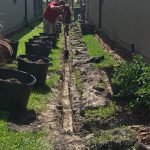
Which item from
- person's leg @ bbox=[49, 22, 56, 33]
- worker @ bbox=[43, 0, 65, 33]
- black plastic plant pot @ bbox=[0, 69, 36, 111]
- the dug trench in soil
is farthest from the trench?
person's leg @ bbox=[49, 22, 56, 33]

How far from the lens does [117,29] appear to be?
1795 centimetres

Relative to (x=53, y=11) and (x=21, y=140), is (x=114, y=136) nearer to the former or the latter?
(x=21, y=140)

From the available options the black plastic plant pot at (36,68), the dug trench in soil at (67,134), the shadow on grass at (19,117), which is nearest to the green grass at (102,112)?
the dug trench in soil at (67,134)

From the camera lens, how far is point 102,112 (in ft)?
25.7

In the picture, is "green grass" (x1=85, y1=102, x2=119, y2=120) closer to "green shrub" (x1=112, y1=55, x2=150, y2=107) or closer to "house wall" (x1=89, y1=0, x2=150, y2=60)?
"green shrub" (x1=112, y1=55, x2=150, y2=107)

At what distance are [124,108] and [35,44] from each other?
6164 mm

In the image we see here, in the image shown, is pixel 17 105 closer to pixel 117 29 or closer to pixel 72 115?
pixel 72 115

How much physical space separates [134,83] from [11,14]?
1339 centimetres

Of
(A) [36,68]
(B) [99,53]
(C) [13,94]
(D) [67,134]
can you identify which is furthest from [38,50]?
(D) [67,134]

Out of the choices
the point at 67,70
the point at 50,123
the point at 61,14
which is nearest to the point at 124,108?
the point at 50,123

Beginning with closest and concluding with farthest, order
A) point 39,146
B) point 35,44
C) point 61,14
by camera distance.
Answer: point 39,146 < point 35,44 < point 61,14

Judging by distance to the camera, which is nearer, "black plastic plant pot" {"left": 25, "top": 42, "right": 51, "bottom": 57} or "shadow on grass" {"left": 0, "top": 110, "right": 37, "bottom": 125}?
"shadow on grass" {"left": 0, "top": 110, "right": 37, "bottom": 125}

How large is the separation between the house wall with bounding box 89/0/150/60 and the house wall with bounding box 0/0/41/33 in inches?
182

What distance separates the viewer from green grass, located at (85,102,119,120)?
7643 millimetres
